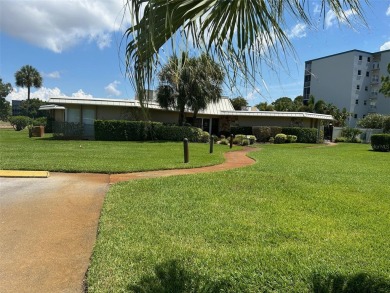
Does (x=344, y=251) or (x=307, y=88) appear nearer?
(x=344, y=251)

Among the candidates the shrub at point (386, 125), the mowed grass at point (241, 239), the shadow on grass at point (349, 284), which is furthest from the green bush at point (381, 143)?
the shadow on grass at point (349, 284)

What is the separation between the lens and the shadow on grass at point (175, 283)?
3270 millimetres

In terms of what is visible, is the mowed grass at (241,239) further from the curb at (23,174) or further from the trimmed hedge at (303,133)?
the trimmed hedge at (303,133)

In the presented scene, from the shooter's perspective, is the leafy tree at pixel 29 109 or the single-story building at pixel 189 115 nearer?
the single-story building at pixel 189 115

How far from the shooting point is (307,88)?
80.8 metres

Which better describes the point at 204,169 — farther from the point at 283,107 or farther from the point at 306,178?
the point at 283,107

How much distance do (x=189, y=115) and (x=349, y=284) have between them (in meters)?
29.1

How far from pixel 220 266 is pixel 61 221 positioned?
287 centimetres

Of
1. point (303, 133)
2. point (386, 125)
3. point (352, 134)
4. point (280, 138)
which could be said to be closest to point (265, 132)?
point (280, 138)

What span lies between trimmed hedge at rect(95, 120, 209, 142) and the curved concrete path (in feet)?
54.8

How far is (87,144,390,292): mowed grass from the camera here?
11.5ft

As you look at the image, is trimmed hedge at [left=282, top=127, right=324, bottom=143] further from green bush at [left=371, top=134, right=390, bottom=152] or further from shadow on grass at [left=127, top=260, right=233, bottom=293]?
shadow on grass at [left=127, top=260, right=233, bottom=293]

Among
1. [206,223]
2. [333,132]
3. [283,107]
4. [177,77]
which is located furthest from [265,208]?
[283,107]

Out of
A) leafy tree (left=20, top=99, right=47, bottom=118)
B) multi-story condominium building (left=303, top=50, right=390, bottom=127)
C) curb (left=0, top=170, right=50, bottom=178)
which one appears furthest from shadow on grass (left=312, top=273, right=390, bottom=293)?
leafy tree (left=20, top=99, right=47, bottom=118)
